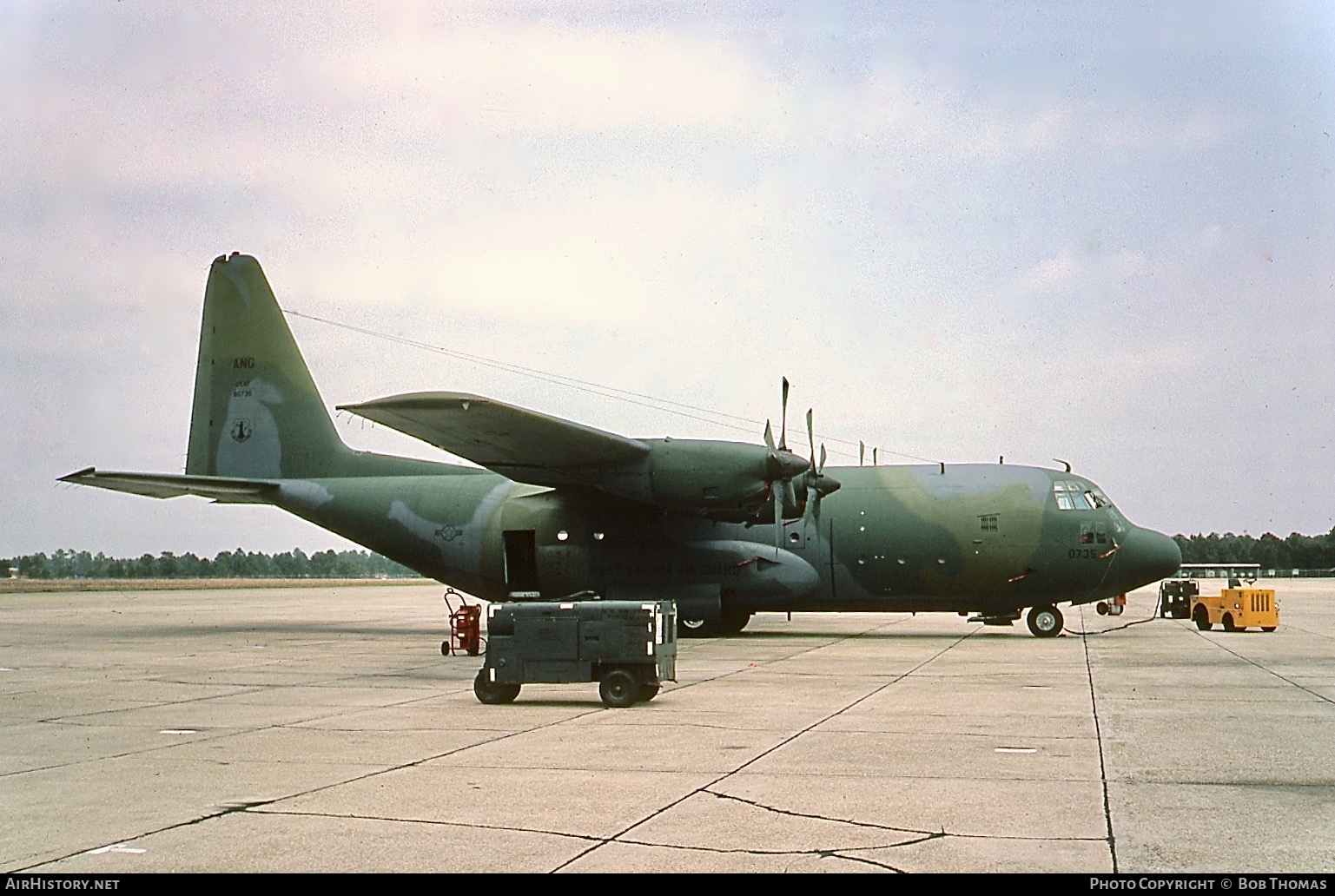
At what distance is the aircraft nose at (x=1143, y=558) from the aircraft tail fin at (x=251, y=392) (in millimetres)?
18787

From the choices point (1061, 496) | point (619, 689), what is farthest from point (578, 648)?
point (1061, 496)

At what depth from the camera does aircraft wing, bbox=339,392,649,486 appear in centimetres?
2191

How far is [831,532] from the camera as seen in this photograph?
2786 centimetres

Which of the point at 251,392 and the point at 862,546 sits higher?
the point at 251,392

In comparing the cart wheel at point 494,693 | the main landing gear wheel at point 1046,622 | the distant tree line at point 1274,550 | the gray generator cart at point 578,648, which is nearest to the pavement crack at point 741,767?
the gray generator cart at point 578,648

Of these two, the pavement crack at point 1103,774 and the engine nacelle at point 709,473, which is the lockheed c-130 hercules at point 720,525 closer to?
the engine nacelle at point 709,473

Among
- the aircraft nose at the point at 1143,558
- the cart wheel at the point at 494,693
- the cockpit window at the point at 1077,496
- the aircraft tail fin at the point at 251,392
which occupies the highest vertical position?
the aircraft tail fin at the point at 251,392

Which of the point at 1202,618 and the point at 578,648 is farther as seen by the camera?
the point at 1202,618

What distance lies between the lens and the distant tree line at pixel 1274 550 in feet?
427

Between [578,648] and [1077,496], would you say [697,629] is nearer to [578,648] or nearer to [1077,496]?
[1077,496]

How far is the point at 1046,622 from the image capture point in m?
28.5

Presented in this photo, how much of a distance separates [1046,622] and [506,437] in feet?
44.3
